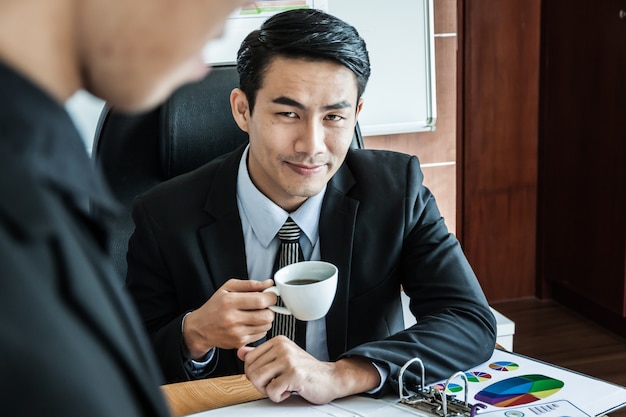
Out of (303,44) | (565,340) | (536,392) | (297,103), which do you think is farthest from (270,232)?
(565,340)

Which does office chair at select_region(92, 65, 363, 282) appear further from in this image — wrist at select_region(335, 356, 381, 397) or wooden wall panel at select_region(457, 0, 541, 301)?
wooden wall panel at select_region(457, 0, 541, 301)

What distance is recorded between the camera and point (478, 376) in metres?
1.31

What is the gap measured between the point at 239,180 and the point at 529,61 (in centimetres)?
226

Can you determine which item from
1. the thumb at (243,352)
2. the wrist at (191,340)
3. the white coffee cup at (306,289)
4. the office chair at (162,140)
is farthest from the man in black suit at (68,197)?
the office chair at (162,140)

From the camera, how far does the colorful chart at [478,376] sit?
4.22ft

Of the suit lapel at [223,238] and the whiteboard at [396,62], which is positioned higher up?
the whiteboard at [396,62]

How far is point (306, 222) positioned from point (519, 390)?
54 centimetres

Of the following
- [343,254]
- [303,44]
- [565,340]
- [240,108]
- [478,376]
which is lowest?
[565,340]

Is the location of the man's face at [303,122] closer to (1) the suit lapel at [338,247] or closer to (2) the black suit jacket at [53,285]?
(1) the suit lapel at [338,247]

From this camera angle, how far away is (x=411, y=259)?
5.24ft

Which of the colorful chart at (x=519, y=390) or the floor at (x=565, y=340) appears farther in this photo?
the floor at (x=565, y=340)

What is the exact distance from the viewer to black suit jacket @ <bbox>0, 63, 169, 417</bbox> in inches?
14.9

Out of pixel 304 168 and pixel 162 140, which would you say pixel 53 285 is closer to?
pixel 304 168

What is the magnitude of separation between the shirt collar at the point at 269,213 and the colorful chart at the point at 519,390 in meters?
0.49
